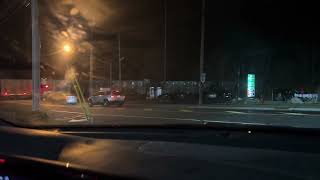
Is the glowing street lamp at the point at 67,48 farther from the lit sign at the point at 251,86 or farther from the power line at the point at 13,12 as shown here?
the lit sign at the point at 251,86

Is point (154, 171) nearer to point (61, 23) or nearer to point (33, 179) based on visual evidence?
point (33, 179)

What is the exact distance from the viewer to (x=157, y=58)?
153ft

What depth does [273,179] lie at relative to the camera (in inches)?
74.4

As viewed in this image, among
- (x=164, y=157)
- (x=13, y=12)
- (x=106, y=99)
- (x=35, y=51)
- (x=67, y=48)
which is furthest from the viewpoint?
(x=106, y=99)

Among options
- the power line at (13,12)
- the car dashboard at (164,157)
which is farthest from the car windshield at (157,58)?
the car dashboard at (164,157)

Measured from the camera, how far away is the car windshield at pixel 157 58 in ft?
22.5

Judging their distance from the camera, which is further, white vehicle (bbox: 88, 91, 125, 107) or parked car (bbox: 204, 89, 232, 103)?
parked car (bbox: 204, 89, 232, 103)

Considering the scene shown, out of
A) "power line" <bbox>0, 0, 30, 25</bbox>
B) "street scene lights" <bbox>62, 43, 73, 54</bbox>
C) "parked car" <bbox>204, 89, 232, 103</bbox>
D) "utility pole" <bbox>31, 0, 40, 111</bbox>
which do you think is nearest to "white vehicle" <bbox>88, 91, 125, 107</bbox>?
"utility pole" <bbox>31, 0, 40, 111</bbox>

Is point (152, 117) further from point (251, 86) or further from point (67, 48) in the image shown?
point (251, 86)

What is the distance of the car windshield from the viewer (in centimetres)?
686

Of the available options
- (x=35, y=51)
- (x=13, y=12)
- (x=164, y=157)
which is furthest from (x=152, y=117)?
(x=164, y=157)

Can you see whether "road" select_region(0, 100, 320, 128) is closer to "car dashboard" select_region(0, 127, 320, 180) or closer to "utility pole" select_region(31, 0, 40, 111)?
"utility pole" select_region(31, 0, 40, 111)

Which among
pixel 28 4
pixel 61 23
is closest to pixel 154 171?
pixel 61 23

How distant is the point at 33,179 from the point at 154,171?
60 centimetres
